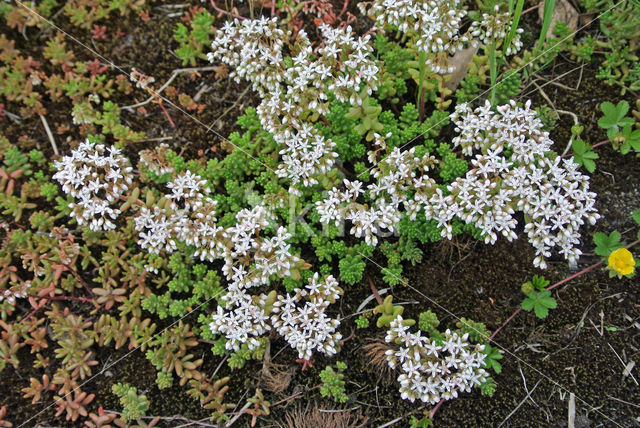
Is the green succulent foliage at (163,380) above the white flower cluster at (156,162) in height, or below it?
below

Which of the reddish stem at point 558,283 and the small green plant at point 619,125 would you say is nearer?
the reddish stem at point 558,283

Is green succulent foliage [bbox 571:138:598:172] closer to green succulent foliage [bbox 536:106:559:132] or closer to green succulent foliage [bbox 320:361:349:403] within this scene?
green succulent foliage [bbox 536:106:559:132]

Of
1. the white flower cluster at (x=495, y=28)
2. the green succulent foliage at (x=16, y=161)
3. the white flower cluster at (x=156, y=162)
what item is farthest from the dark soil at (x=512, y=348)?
the green succulent foliage at (x=16, y=161)

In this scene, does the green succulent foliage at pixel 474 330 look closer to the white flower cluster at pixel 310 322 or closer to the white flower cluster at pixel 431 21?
the white flower cluster at pixel 310 322

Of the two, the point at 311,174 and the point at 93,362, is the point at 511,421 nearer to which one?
the point at 311,174

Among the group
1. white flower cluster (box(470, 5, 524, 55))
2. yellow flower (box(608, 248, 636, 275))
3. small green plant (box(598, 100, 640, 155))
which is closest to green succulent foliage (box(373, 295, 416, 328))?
yellow flower (box(608, 248, 636, 275))

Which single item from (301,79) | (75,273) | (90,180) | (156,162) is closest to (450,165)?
(301,79)

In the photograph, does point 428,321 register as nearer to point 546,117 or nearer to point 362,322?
point 362,322

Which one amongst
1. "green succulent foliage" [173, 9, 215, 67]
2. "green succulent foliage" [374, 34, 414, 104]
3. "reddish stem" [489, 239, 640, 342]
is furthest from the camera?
"green succulent foliage" [173, 9, 215, 67]
